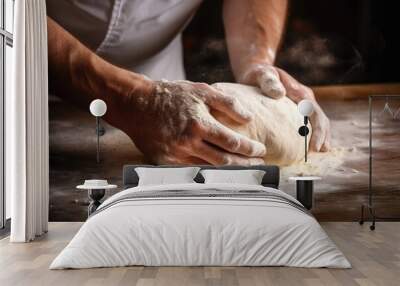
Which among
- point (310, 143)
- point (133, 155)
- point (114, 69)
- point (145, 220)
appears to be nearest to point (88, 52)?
point (114, 69)

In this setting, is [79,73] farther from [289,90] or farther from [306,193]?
[306,193]

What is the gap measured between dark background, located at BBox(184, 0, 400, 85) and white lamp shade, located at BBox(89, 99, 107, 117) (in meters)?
1.30

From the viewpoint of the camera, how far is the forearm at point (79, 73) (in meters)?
8.23

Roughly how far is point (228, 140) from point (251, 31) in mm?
1570

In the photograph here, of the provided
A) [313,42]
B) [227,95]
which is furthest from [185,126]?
[313,42]

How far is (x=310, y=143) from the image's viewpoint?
8188 mm

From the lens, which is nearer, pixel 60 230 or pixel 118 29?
pixel 60 230

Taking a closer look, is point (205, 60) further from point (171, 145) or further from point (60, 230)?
point (60, 230)

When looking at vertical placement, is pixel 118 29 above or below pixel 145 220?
above

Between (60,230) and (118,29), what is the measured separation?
9.41 feet

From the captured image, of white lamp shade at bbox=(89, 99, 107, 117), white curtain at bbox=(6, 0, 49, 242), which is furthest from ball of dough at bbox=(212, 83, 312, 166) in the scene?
white curtain at bbox=(6, 0, 49, 242)

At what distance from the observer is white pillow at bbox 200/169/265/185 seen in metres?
7.12

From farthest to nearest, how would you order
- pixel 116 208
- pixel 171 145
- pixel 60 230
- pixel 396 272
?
1. pixel 171 145
2. pixel 60 230
3. pixel 116 208
4. pixel 396 272

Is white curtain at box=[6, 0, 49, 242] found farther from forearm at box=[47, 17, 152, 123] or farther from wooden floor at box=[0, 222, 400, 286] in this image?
forearm at box=[47, 17, 152, 123]
